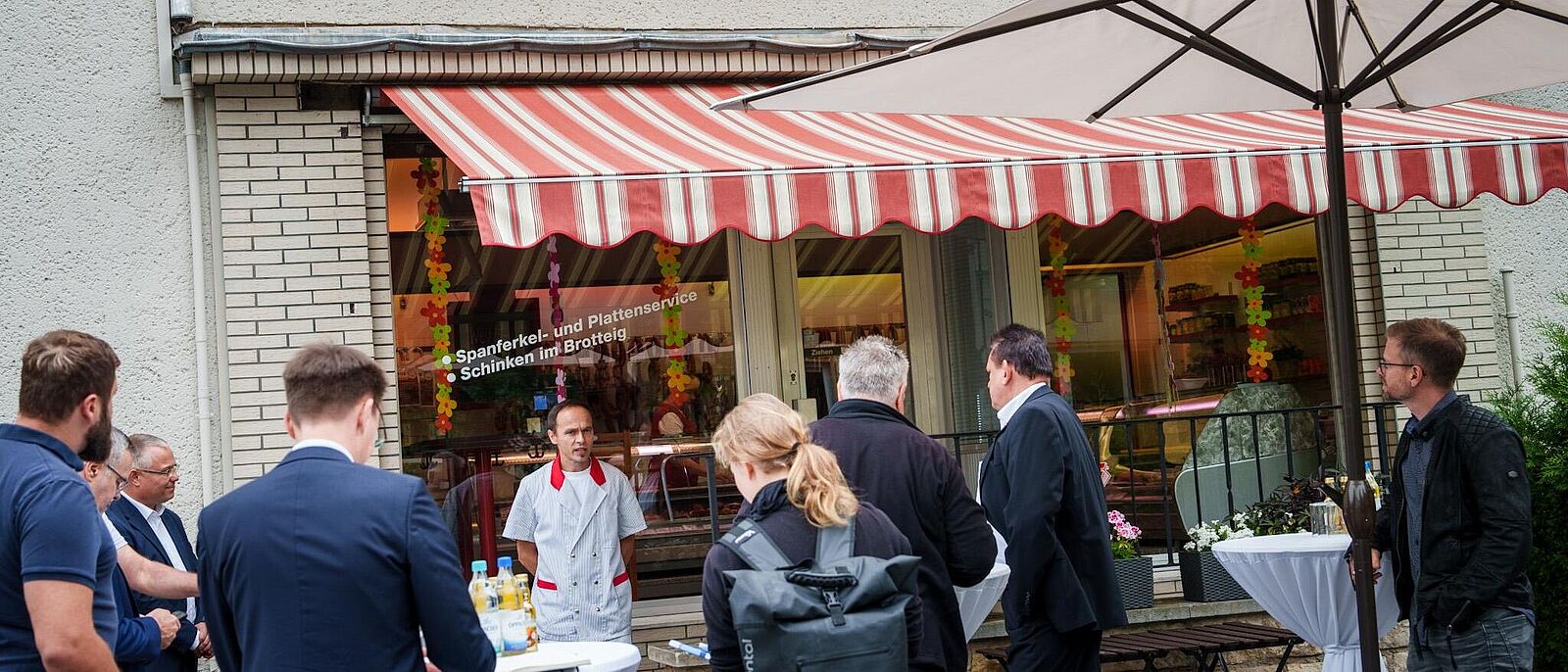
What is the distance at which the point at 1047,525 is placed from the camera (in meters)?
5.05

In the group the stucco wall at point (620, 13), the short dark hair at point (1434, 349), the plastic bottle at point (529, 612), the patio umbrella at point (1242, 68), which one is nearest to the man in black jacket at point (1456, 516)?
the short dark hair at point (1434, 349)

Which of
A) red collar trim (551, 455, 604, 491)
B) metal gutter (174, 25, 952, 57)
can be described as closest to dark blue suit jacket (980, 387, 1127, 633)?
red collar trim (551, 455, 604, 491)

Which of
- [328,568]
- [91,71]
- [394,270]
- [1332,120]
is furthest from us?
[394,270]

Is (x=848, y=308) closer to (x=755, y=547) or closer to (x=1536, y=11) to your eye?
(x=1536, y=11)

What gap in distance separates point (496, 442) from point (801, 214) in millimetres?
2781

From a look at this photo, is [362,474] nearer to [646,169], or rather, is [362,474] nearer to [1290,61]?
[646,169]

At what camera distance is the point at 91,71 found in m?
7.19

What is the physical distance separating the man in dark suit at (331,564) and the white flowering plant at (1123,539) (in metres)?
4.85

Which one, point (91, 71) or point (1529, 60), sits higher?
point (91, 71)

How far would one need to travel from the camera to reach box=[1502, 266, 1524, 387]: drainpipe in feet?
28.7

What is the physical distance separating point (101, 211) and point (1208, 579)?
591 cm

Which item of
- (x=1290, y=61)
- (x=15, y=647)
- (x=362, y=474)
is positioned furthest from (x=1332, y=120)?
(x=15, y=647)

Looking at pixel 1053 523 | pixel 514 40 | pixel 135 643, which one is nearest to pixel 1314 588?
pixel 1053 523

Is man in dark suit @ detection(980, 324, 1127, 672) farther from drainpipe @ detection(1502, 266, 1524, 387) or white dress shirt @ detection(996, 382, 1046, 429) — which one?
drainpipe @ detection(1502, 266, 1524, 387)
